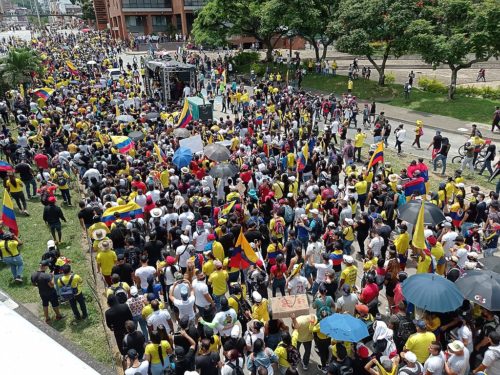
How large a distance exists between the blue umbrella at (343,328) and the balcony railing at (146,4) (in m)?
65.5

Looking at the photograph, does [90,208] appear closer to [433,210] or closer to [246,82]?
[433,210]

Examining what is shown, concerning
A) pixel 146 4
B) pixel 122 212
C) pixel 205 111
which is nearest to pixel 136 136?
pixel 205 111

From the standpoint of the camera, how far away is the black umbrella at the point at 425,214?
359 inches

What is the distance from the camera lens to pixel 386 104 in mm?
28094

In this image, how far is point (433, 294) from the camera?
6441mm

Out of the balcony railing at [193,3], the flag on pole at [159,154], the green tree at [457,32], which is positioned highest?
the balcony railing at [193,3]

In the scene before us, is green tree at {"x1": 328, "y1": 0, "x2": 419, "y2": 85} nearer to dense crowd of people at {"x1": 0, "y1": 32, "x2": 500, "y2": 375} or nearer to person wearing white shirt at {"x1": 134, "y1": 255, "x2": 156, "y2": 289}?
dense crowd of people at {"x1": 0, "y1": 32, "x2": 500, "y2": 375}

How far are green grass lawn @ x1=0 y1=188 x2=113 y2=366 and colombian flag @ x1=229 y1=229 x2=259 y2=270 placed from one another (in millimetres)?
2911

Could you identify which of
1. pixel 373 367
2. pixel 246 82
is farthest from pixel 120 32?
pixel 373 367

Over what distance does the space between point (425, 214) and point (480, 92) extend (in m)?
22.1

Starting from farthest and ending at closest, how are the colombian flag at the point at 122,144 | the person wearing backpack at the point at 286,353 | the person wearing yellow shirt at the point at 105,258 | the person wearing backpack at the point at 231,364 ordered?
the colombian flag at the point at 122,144 < the person wearing yellow shirt at the point at 105,258 < the person wearing backpack at the point at 286,353 < the person wearing backpack at the point at 231,364

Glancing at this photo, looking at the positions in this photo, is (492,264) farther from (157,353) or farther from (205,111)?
(205,111)

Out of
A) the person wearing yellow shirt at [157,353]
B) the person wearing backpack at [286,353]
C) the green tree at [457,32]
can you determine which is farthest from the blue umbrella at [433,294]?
the green tree at [457,32]

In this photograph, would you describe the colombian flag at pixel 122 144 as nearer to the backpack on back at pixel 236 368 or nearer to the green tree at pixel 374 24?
the backpack on back at pixel 236 368
